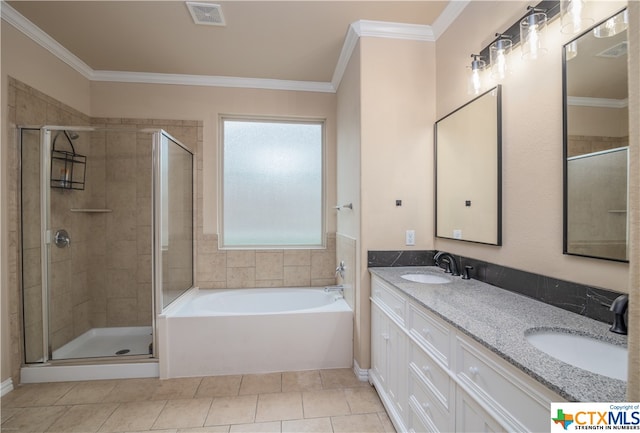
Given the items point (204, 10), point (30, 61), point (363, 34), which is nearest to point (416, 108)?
point (363, 34)

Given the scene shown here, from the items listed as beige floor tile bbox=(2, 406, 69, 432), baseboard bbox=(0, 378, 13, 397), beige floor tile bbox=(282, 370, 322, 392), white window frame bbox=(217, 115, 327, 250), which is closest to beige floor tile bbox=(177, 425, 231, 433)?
beige floor tile bbox=(282, 370, 322, 392)

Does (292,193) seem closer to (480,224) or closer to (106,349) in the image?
(480,224)

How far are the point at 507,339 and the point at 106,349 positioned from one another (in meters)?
3.33

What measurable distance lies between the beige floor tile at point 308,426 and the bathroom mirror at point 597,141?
164 centimetres

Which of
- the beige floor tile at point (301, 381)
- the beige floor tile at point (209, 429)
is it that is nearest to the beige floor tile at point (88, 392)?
the beige floor tile at point (209, 429)

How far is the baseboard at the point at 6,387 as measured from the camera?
7.00 feet

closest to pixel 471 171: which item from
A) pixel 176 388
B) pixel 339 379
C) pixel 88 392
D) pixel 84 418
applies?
pixel 339 379

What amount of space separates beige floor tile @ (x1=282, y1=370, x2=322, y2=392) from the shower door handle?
227cm

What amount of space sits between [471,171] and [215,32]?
222cm

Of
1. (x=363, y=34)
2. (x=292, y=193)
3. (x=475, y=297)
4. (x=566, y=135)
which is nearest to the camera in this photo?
(x=566, y=135)

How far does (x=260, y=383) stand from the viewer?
231cm

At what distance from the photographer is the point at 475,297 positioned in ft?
4.88

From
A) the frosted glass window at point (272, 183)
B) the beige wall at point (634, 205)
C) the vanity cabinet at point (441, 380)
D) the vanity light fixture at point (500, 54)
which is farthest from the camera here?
the frosted glass window at point (272, 183)

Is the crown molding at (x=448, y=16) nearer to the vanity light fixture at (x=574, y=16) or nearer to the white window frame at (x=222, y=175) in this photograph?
the vanity light fixture at (x=574, y=16)
